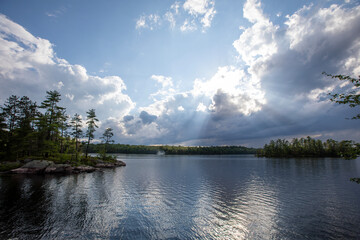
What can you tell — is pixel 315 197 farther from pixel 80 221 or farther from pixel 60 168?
pixel 60 168

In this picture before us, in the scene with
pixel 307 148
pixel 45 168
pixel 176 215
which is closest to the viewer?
pixel 176 215

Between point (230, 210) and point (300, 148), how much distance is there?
17698 centimetres

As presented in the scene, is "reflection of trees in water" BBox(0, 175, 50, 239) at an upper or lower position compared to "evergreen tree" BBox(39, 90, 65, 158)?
lower

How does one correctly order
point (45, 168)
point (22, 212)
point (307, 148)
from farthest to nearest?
point (307, 148) < point (45, 168) < point (22, 212)

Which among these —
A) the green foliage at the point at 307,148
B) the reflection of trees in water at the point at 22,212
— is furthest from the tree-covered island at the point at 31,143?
the green foliage at the point at 307,148

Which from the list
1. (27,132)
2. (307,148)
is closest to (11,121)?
(27,132)

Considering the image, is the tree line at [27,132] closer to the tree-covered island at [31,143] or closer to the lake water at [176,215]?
the tree-covered island at [31,143]

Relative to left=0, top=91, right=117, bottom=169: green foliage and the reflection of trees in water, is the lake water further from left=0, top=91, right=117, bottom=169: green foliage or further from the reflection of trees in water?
left=0, top=91, right=117, bottom=169: green foliage

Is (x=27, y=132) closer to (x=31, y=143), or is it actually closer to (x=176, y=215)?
(x=31, y=143)

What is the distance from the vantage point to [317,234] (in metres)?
14.7

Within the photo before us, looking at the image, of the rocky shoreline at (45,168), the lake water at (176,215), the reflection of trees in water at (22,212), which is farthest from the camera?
the rocky shoreline at (45,168)

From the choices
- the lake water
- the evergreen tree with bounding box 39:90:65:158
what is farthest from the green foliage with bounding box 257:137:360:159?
the evergreen tree with bounding box 39:90:65:158

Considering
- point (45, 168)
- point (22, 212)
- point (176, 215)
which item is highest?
point (45, 168)

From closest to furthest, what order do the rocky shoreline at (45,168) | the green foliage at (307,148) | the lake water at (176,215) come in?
the lake water at (176,215), the rocky shoreline at (45,168), the green foliage at (307,148)
